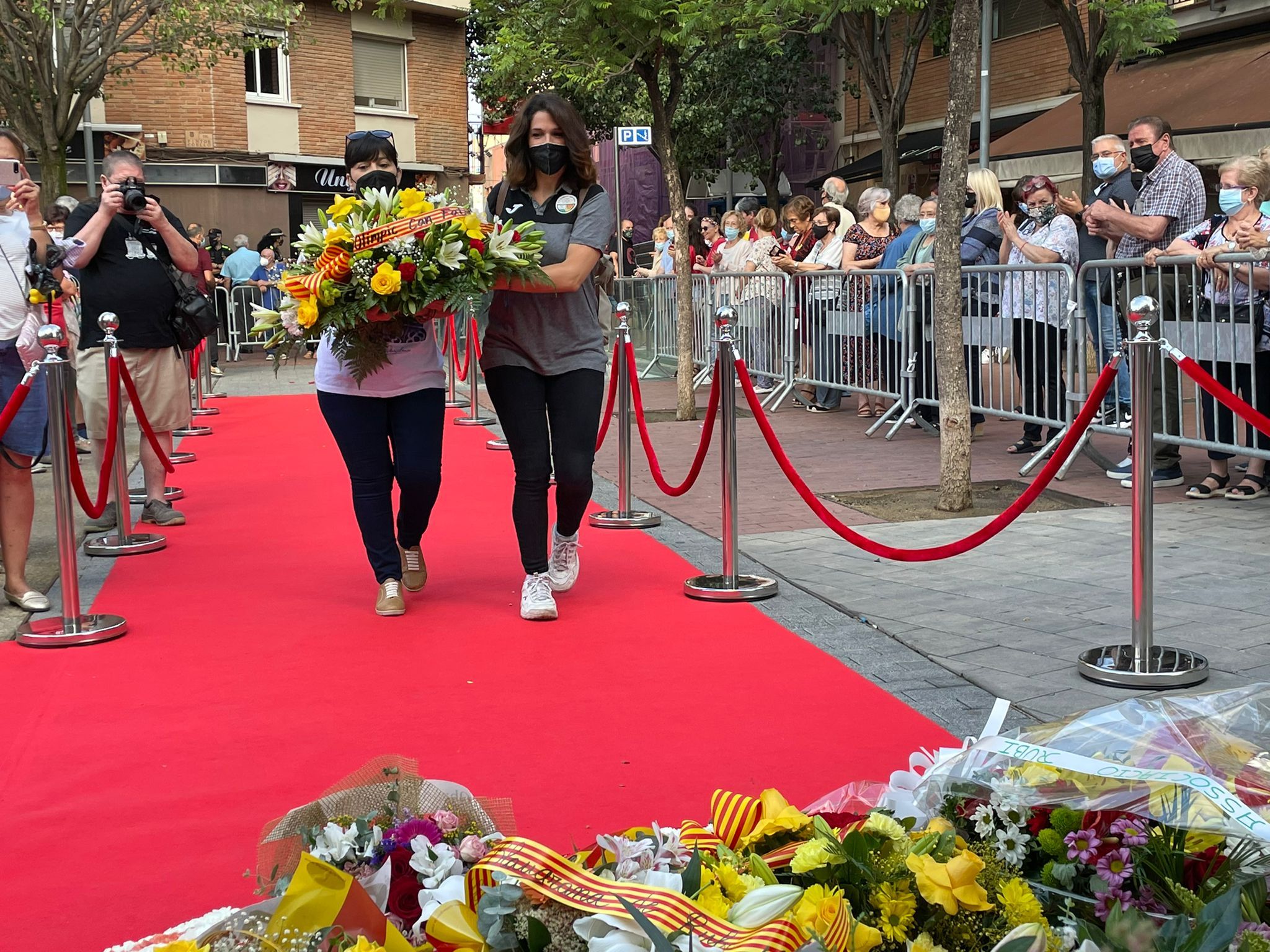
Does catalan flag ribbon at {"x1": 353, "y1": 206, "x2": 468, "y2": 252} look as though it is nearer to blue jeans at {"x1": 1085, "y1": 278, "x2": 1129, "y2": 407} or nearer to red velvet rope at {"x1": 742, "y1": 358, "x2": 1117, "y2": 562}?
red velvet rope at {"x1": 742, "y1": 358, "x2": 1117, "y2": 562}

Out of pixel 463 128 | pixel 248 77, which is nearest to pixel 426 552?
pixel 248 77

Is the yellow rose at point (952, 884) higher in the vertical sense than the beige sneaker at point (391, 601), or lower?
higher

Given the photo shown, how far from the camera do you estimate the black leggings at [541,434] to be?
19.7 ft

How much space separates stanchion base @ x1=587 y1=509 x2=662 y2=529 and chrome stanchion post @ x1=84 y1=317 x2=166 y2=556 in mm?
2455

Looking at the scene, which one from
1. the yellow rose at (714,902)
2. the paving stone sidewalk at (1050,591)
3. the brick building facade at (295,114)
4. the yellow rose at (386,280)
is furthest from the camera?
the brick building facade at (295,114)

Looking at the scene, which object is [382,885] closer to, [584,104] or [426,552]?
[426,552]

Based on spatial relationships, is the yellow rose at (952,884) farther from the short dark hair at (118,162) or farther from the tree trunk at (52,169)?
the tree trunk at (52,169)

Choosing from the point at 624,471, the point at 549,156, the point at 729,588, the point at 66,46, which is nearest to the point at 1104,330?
the point at 624,471

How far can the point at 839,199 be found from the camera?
15.0 meters

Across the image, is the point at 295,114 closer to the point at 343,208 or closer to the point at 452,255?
the point at 343,208

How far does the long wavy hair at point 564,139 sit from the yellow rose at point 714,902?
4.01 metres

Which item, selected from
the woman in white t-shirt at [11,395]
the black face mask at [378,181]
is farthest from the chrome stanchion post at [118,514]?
the black face mask at [378,181]

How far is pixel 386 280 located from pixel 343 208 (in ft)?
1.51

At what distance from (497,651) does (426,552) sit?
2175 millimetres
